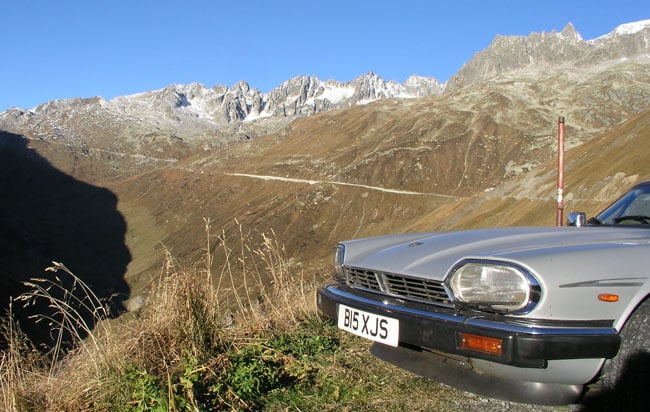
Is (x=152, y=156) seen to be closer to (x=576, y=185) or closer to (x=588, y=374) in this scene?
(x=576, y=185)

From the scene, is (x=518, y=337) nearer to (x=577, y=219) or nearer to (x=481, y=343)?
(x=481, y=343)

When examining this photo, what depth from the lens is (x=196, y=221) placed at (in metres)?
59.1

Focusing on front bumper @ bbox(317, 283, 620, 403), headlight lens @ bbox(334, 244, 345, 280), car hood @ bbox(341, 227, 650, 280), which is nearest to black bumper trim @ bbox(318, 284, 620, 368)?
front bumper @ bbox(317, 283, 620, 403)

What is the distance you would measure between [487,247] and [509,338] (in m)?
0.65

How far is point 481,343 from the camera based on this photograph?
2.54 m

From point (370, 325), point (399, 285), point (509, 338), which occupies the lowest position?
point (370, 325)

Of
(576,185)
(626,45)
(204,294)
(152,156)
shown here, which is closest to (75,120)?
(152,156)

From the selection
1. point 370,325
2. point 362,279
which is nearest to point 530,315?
point 370,325

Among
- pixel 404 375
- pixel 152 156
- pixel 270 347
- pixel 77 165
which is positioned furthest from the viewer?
pixel 152 156

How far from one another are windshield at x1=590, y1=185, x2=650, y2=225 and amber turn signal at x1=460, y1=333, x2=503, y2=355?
76.9 inches

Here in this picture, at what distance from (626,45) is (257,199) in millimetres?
118525

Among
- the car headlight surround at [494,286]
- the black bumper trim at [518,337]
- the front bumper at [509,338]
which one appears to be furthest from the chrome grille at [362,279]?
the car headlight surround at [494,286]

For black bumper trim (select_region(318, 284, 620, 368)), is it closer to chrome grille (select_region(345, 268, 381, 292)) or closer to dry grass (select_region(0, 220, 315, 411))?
chrome grille (select_region(345, 268, 381, 292))

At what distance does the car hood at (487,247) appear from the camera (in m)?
2.74
